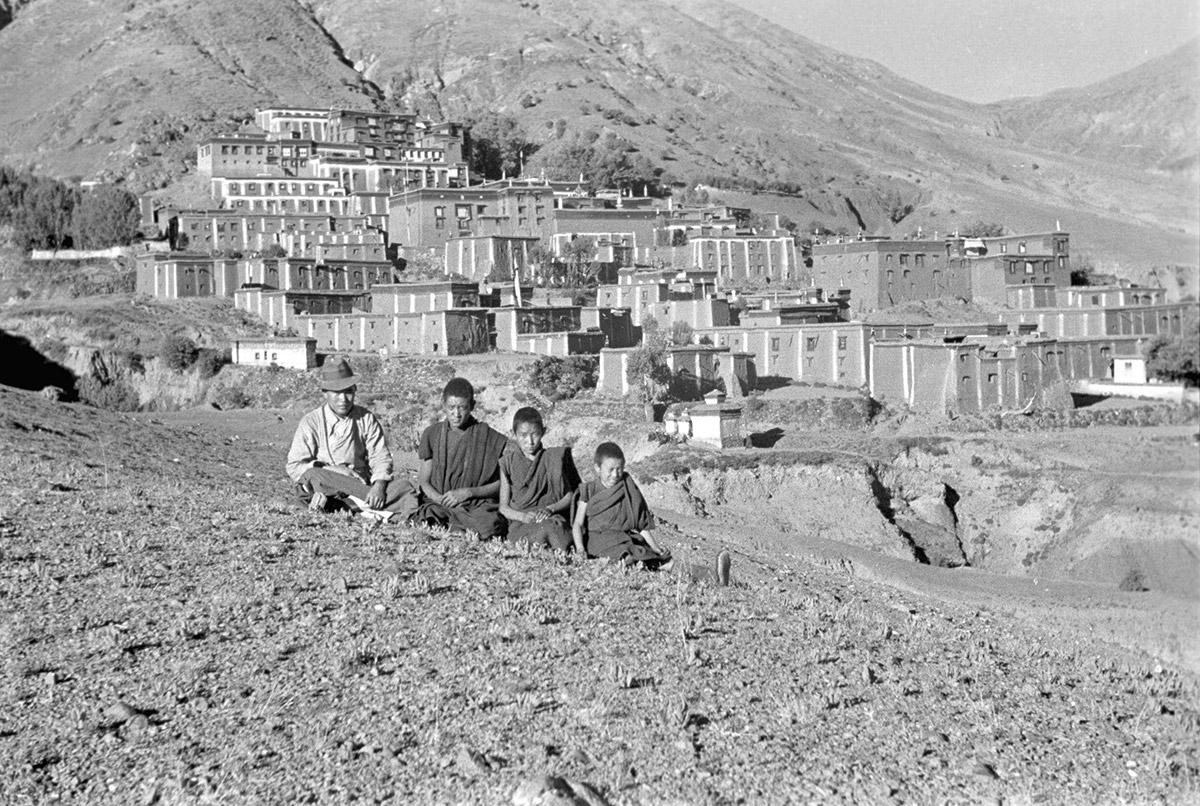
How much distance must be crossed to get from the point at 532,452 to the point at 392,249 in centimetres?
4563

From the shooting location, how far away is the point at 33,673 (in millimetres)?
6348

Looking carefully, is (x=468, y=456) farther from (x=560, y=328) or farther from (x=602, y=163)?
(x=602, y=163)

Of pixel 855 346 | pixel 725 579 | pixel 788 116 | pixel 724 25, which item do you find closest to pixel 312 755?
pixel 725 579

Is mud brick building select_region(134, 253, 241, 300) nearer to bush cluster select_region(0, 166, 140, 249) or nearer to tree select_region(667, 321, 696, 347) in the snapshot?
bush cluster select_region(0, 166, 140, 249)

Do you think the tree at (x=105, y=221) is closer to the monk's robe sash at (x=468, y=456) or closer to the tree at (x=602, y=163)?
the tree at (x=602, y=163)

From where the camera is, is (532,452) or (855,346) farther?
(855,346)

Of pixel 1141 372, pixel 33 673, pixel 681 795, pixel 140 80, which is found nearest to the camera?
pixel 681 795

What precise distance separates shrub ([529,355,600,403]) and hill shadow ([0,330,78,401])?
12125mm

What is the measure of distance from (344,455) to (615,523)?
1950 mm

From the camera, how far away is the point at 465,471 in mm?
9570

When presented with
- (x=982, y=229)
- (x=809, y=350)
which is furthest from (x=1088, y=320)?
(x=982, y=229)

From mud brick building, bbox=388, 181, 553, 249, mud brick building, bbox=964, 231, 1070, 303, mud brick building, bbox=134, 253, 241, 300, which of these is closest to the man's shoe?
mud brick building, bbox=134, 253, 241, 300

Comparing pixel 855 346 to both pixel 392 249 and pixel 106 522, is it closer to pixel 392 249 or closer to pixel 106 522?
pixel 392 249

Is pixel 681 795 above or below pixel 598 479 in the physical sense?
below
